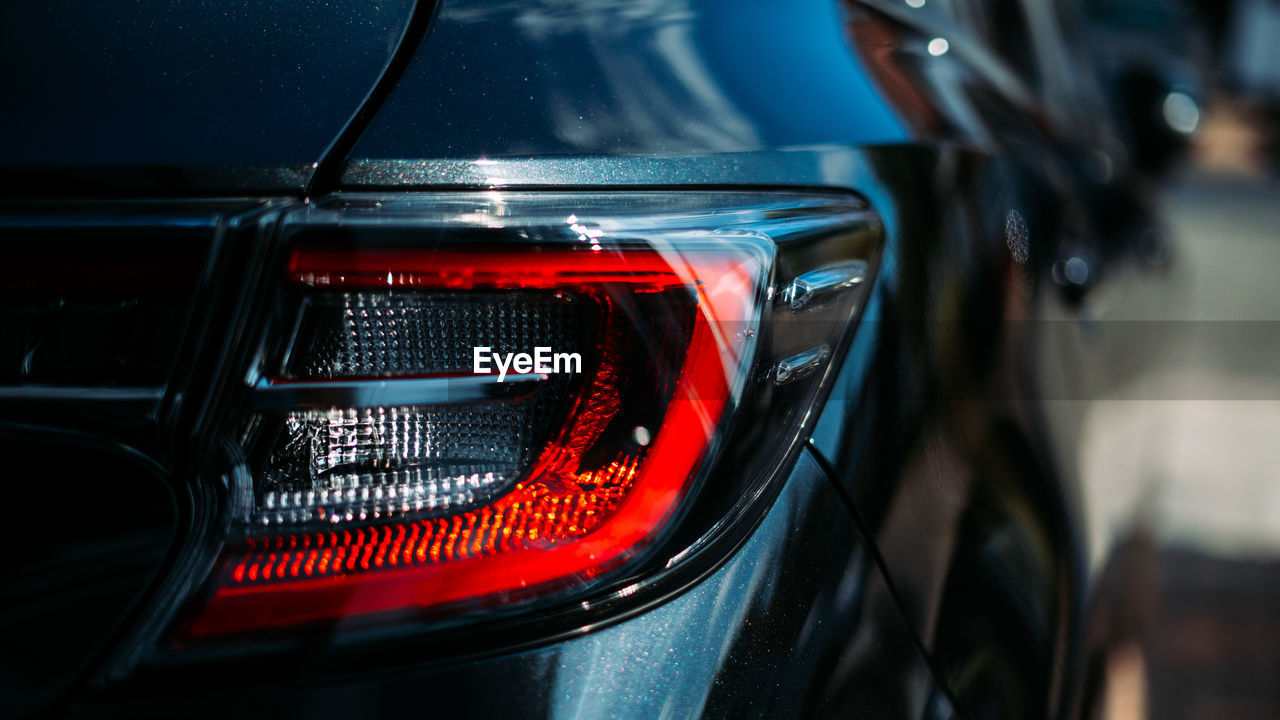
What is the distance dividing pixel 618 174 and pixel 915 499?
0.42m

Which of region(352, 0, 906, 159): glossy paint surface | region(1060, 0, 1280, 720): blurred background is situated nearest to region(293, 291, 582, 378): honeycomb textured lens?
region(352, 0, 906, 159): glossy paint surface

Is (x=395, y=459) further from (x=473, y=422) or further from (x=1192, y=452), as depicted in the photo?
(x=1192, y=452)

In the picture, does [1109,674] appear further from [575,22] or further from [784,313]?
[575,22]

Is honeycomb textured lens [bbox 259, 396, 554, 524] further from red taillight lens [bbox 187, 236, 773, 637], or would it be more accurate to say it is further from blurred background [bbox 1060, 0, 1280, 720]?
blurred background [bbox 1060, 0, 1280, 720]

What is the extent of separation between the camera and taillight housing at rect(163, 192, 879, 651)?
2.62 feet

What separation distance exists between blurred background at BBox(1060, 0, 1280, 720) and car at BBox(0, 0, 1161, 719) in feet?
2.43

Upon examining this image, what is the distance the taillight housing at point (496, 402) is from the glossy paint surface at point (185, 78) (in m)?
0.10

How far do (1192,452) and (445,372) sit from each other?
13.2 feet

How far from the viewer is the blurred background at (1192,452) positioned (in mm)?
1967

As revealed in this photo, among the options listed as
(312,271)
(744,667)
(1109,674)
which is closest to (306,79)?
(312,271)

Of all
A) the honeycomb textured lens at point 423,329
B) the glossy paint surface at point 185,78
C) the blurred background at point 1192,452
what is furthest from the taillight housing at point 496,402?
the blurred background at point 1192,452

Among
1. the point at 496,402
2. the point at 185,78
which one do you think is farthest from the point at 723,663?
the point at 185,78

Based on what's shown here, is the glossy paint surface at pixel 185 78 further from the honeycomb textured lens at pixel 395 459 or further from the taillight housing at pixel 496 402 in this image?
the honeycomb textured lens at pixel 395 459

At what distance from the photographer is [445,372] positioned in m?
0.81
